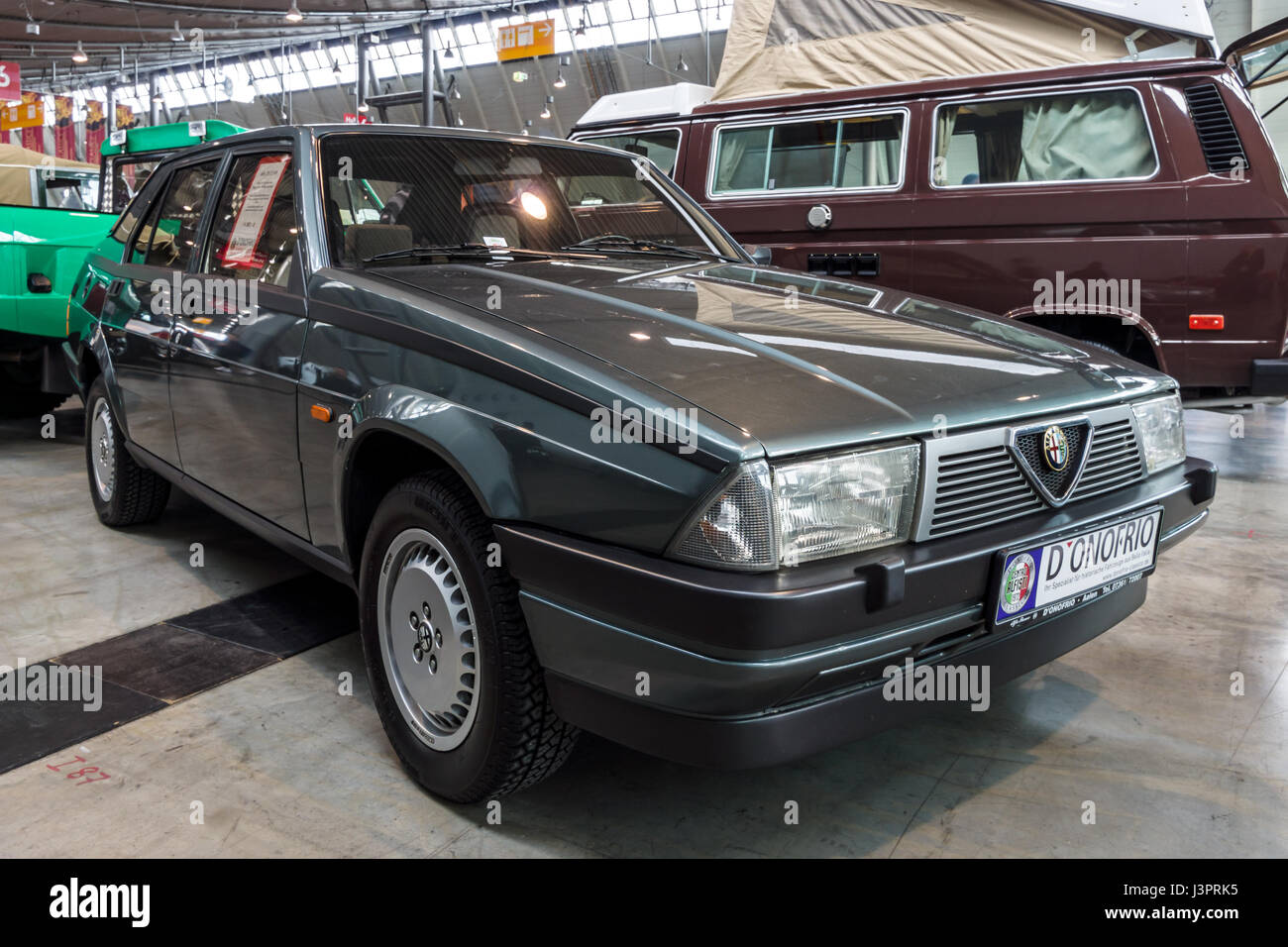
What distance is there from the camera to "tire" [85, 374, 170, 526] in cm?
389

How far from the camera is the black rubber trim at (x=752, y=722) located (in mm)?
1565

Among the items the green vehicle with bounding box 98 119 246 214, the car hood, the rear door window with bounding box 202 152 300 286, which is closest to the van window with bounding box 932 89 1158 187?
the car hood

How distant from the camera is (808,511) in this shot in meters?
1.58

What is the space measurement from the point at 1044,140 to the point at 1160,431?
319 centimetres

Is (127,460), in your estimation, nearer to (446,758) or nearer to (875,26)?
(446,758)

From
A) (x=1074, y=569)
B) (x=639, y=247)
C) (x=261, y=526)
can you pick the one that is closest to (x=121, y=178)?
(x=261, y=526)

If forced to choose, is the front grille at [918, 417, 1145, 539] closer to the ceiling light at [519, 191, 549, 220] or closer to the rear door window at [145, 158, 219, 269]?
the ceiling light at [519, 191, 549, 220]

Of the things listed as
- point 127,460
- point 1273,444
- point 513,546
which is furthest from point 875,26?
point 513,546

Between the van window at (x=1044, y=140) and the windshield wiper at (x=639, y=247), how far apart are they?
252cm

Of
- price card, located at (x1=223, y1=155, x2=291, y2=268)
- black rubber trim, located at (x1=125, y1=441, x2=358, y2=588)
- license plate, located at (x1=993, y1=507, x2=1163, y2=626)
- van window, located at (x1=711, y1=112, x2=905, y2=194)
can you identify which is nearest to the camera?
license plate, located at (x1=993, y1=507, x2=1163, y2=626)

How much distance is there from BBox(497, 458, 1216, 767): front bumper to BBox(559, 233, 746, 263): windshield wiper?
1382mm

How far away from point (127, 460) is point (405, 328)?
Result: 238cm

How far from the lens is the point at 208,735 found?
2.37 m

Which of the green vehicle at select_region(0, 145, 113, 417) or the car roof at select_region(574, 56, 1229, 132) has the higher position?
the car roof at select_region(574, 56, 1229, 132)
